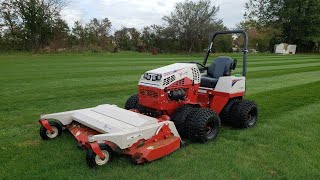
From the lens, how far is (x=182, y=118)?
5.13 meters

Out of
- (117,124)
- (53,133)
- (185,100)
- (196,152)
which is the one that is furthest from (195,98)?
(53,133)

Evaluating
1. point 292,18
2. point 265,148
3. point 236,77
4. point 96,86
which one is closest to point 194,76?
point 236,77

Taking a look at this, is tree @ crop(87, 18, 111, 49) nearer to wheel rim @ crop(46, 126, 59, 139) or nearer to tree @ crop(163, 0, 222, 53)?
tree @ crop(163, 0, 222, 53)

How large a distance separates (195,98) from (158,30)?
147 feet

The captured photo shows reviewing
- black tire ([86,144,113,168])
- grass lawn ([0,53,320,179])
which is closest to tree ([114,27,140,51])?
grass lawn ([0,53,320,179])

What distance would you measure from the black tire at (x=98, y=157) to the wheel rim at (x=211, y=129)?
5.97 ft

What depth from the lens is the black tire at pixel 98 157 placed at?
13.1ft

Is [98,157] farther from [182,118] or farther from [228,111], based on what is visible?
[228,111]

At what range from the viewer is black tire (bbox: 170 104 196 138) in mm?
5133

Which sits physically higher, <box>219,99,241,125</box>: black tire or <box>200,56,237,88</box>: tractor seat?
<box>200,56,237,88</box>: tractor seat

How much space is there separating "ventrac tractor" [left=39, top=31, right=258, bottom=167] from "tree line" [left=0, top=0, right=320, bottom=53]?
36669 mm

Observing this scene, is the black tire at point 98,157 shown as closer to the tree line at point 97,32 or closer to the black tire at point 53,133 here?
the black tire at point 53,133

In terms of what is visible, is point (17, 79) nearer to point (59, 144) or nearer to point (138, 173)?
point (59, 144)

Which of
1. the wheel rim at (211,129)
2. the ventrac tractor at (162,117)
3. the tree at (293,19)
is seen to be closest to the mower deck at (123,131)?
the ventrac tractor at (162,117)
